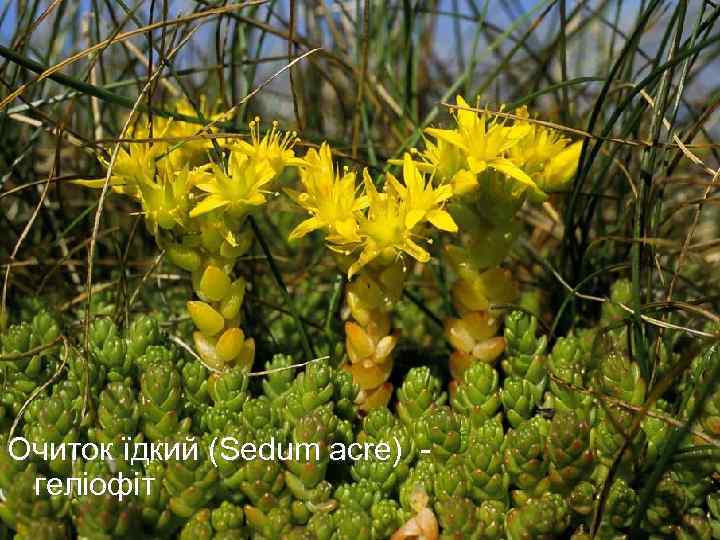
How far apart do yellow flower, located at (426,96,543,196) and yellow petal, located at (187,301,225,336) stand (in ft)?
1.71

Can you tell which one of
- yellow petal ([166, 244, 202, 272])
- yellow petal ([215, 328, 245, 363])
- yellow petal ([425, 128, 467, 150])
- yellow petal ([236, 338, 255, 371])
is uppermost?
yellow petal ([425, 128, 467, 150])

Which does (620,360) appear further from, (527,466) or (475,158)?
(475,158)

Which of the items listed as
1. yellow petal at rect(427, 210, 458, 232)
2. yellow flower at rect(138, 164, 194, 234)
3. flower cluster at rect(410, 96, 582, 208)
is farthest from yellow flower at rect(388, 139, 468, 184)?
yellow flower at rect(138, 164, 194, 234)

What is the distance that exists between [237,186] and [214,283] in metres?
0.20

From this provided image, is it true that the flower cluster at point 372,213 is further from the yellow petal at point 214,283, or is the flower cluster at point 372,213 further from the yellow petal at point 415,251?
the yellow petal at point 214,283

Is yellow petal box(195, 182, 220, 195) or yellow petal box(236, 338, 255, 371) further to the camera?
yellow petal box(236, 338, 255, 371)

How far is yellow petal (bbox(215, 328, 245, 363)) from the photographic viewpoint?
150 cm

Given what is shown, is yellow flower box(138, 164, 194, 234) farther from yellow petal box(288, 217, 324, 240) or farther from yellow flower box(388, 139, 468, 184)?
yellow flower box(388, 139, 468, 184)

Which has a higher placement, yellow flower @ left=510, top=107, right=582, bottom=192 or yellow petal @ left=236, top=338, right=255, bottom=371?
yellow flower @ left=510, top=107, right=582, bottom=192

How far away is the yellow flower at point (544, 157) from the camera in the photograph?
4.97ft

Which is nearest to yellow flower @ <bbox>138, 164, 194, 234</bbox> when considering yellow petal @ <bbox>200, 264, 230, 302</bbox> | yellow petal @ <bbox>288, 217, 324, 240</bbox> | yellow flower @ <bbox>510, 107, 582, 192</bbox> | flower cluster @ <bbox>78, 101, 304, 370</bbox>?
flower cluster @ <bbox>78, 101, 304, 370</bbox>

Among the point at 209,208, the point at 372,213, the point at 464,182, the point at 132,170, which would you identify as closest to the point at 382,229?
the point at 372,213

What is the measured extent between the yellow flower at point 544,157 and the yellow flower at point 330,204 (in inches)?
13.1

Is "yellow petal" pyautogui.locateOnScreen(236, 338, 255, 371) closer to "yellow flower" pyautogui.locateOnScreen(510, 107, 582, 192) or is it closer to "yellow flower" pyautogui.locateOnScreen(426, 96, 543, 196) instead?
"yellow flower" pyautogui.locateOnScreen(426, 96, 543, 196)
